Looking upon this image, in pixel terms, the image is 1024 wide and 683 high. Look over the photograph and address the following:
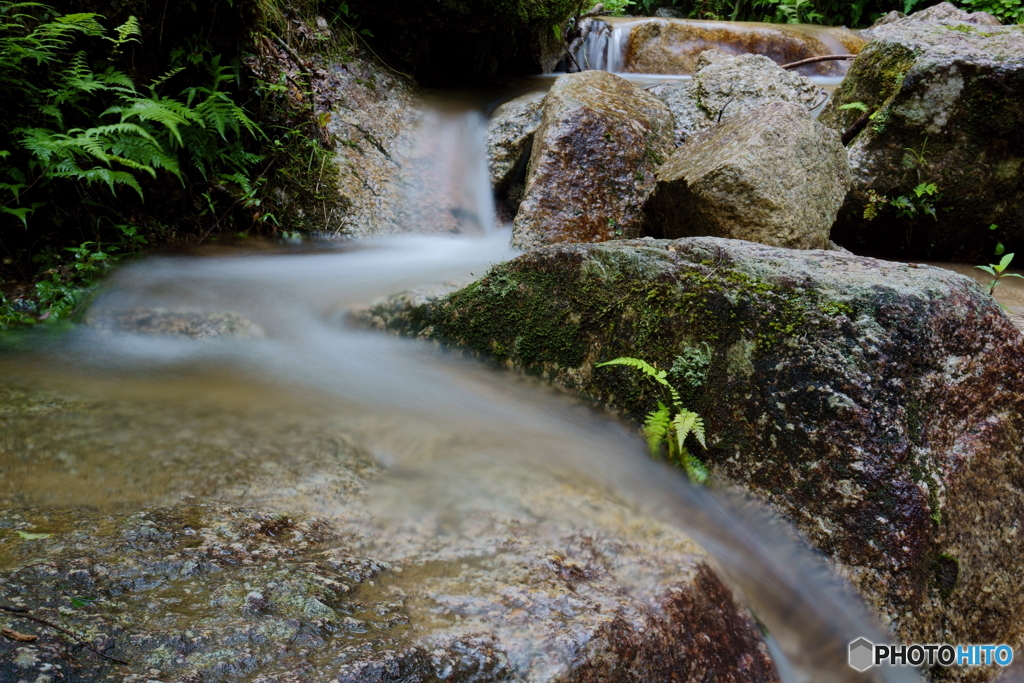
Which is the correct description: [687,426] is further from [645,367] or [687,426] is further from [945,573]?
[945,573]

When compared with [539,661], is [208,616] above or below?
above

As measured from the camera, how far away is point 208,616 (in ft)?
4.42

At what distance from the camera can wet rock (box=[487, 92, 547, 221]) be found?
571 centimetres

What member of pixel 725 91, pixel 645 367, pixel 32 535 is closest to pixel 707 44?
pixel 725 91

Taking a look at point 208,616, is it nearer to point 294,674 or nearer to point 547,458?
point 294,674

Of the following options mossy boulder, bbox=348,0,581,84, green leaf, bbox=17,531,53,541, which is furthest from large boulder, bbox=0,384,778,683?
mossy boulder, bbox=348,0,581,84

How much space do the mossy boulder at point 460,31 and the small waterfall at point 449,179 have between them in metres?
0.94

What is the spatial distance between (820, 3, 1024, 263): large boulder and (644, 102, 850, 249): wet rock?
1122 millimetres

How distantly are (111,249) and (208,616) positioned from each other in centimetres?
358

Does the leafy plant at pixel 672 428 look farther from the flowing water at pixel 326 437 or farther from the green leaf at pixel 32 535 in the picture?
→ the green leaf at pixel 32 535

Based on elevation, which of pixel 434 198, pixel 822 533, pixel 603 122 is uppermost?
pixel 603 122

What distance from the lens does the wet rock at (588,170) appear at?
Answer: 4.78 metres

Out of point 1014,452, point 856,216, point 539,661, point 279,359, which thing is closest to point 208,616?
point 539,661

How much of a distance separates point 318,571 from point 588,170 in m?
4.03
